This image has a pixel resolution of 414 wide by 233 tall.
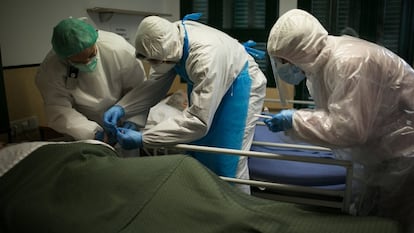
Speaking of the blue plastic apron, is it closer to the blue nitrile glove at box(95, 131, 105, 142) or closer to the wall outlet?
the blue nitrile glove at box(95, 131, 105, 142)

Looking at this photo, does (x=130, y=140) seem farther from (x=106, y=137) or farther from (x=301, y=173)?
(x=301, y=173)

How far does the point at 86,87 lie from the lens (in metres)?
2.04

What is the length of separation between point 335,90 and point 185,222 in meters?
0.68

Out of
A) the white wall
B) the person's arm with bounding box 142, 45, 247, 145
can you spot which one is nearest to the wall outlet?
the white wall

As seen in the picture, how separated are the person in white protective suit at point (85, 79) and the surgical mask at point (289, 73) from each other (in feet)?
2.54

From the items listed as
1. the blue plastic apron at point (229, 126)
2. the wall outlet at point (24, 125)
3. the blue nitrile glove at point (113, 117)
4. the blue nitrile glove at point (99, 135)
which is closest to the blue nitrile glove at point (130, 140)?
the blue nitrile glove at point (113, 117)

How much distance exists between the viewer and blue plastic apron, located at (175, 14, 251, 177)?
73.2 inches

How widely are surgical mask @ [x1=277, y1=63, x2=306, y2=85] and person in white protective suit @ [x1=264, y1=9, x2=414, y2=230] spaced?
0.11 meters

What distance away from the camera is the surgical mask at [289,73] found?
164cm

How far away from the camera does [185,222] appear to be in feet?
4.27

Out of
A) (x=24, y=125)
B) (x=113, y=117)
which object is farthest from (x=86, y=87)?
(x=24, y=125)

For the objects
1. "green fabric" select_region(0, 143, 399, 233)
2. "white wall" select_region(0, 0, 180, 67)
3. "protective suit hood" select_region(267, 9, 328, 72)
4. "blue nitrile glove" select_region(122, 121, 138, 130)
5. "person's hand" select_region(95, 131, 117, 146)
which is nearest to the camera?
"green fabric" select_region(0, 143, 399, 233)

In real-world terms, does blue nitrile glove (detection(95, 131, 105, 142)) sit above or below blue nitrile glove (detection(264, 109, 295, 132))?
below

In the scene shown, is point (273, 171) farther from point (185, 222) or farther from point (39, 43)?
point (39, 43)
